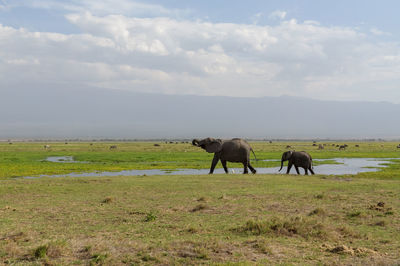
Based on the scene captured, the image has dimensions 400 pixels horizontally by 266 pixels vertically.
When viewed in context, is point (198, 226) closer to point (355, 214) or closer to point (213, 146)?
point (355, 214)

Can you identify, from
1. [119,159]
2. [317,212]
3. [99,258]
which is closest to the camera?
[99,258]

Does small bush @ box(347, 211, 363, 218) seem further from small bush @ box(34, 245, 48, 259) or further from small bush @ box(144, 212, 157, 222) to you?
small bush @ box(34, 245, 48, 259)

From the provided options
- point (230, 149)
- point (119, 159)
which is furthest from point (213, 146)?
point (119, 159)

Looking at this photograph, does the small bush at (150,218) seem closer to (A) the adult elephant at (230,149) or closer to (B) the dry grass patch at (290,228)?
(B) the dry grass patch at (290,228)

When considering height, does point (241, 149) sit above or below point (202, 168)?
above

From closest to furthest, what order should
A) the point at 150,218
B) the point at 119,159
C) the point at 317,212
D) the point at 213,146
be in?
the point at 150,218
the point at 317,212
the point at 213,146
the point at 119,159

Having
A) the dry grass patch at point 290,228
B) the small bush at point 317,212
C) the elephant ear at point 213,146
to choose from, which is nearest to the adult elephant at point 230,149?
the elephant ear at point 213,146

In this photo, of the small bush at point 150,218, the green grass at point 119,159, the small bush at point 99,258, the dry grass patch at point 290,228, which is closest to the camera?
the small bush at point 99,258

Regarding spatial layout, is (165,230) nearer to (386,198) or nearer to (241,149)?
(386,198)

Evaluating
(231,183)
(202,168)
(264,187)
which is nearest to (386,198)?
(264,187)

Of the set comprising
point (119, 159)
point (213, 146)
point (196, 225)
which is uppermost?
point (213, 146)

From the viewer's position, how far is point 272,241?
31.8 feet

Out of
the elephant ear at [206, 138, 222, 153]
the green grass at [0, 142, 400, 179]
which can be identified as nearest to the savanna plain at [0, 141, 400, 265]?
the elephant ear at [206, 138, 222, 153]

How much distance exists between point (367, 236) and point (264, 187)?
9530 mm
